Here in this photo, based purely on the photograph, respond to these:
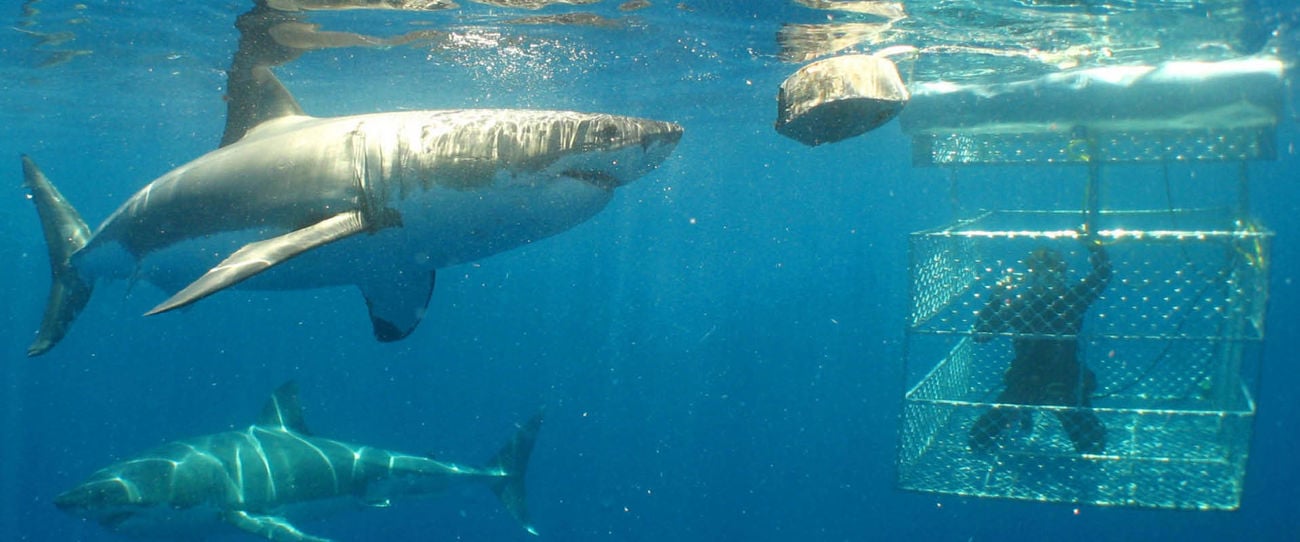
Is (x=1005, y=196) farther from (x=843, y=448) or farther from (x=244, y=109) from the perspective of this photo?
(x=244, y=109)

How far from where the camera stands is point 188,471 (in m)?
8.02

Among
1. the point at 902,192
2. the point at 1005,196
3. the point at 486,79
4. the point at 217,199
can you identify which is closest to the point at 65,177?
the point at 486,79

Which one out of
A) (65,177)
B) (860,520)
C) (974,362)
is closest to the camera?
(974,362)

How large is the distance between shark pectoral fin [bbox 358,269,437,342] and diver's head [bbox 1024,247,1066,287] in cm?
563

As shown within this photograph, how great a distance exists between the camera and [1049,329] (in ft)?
24.0

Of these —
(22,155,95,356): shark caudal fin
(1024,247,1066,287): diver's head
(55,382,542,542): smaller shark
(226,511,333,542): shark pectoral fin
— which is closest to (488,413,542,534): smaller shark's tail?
(55,382,542,542): smaller shark

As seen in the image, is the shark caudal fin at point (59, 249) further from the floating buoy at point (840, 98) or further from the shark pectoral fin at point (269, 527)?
the floating buoy at point (840, 98)

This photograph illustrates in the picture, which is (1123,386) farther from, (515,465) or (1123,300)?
(515,465)

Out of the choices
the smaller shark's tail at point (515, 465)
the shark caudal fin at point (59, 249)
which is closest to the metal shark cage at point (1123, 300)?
the smaller shark's tail at point (515, 465)

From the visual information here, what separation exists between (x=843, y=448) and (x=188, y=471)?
84.1ft

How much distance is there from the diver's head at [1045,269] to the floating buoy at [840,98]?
130 inches

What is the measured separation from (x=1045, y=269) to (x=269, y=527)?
8.35 meters

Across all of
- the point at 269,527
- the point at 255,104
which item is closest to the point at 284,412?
the point at 269,527

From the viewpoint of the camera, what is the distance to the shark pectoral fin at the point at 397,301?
627 centimetres
